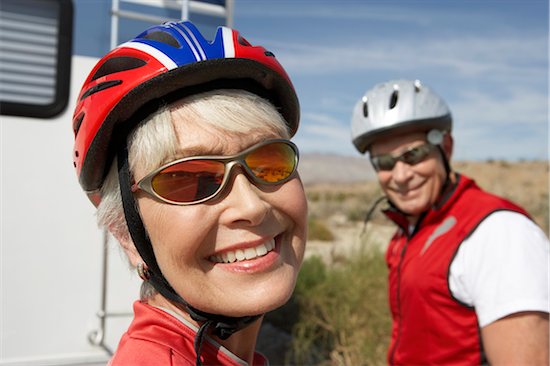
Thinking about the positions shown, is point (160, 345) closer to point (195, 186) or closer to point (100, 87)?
point (195, 186)

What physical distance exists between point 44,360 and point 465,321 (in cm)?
222

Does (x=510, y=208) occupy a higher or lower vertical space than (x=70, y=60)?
lower

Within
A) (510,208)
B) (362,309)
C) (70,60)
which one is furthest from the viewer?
(362,309)

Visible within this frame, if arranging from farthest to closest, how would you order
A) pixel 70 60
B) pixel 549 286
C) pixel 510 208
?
1. pixel 70 60
2. pixel 510 208
3. pixel 549 286

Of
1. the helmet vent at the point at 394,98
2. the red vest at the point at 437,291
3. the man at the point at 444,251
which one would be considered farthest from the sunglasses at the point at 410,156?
the helmet vent at the point at 394,98

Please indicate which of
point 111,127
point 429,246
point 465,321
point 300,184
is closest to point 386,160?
point 429,246

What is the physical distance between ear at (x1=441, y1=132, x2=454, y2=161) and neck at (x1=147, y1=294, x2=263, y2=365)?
1999 millimetres

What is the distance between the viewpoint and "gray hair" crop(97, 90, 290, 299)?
1.36 metres

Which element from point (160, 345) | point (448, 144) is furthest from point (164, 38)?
point (448, 144)

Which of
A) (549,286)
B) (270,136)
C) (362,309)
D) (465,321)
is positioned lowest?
(362,309)

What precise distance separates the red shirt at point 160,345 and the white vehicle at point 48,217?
59.3 inches

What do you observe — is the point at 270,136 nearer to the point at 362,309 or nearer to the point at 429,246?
the point at 429,246

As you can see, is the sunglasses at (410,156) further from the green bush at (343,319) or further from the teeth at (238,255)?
the green bush at (343,319)

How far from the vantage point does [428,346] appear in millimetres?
2703
